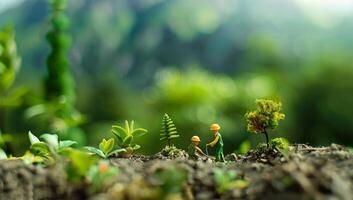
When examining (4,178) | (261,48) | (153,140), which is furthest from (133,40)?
(4,178)

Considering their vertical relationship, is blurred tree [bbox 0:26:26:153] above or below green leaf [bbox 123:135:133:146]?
above

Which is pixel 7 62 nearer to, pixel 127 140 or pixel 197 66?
pixel 127 140

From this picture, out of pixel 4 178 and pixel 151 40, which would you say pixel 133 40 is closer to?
pixel 151 40

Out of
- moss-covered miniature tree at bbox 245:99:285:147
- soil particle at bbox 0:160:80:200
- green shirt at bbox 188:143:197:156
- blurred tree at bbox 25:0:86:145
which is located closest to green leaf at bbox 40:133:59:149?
soil particle at bbox 0:160:80:200

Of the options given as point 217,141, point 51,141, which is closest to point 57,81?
point 217,141

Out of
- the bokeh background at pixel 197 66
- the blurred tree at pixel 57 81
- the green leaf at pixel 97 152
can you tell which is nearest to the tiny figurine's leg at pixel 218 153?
the green leaf at pixel 97 152

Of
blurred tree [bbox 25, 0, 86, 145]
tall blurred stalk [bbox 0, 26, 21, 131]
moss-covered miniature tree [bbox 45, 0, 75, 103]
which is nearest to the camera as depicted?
tall blurred stalk [bbox 0, 26, 21, 131]

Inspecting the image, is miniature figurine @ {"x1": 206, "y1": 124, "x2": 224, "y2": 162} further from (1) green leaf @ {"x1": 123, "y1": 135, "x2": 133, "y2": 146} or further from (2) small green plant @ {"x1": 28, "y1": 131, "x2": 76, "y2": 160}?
(2) small green plant @ {"x1": 28, "y1": 131, "x2": 76, "y2": 160}
